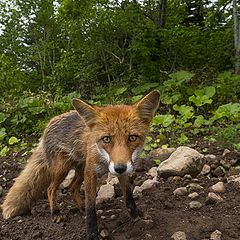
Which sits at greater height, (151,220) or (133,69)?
(133,69)

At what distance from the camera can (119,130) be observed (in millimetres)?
3074

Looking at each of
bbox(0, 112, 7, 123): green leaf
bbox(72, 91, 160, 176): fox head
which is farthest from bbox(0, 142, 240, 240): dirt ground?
bbox(0, 112, 7, 123): green leaf

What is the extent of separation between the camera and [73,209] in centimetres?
403

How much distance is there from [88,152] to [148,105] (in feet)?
2.04

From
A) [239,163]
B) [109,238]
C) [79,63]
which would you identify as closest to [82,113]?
[109,238]

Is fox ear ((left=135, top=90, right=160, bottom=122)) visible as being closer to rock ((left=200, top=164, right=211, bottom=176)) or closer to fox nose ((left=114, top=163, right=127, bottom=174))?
fox nose ((left=114, top=163, right=127, bottom=174))

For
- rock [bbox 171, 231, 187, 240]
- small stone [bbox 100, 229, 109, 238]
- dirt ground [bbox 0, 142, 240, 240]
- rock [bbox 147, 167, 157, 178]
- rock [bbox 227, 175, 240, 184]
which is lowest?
rock [bbox 147, 167, 157, 178]

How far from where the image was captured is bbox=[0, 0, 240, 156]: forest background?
798cm

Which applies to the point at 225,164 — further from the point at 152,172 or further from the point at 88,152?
the point at 88,152

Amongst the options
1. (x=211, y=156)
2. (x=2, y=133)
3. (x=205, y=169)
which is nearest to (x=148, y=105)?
(x=205, y=169)

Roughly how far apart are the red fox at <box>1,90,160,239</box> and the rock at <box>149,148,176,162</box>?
1.64 metres

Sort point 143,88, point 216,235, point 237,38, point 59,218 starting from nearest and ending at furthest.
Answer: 1. point 216,235
2. point 59,218
3. point 143,88
4. point 237,38

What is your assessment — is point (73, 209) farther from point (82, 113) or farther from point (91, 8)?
point (91, 8)

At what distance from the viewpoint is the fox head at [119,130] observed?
9.58 feet
